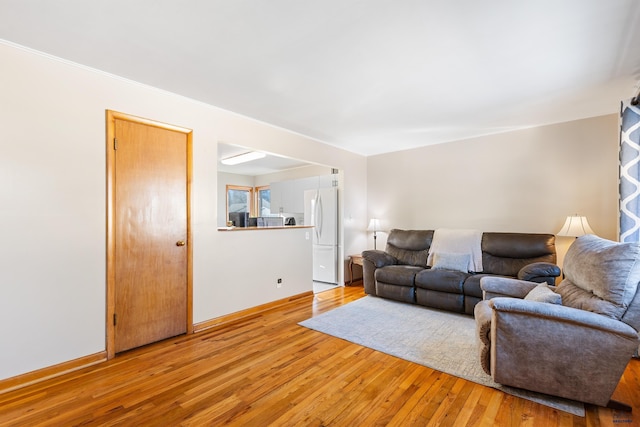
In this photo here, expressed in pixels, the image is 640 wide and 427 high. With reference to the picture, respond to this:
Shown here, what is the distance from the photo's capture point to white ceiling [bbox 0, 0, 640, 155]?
5.63ft

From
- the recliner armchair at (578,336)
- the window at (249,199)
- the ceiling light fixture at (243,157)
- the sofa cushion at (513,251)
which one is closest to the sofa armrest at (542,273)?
the sofa cushion at (513,251)

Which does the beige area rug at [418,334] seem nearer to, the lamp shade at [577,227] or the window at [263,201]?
the lamp shade at [577,227]

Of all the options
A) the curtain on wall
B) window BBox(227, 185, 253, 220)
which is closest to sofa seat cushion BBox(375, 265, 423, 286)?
the curtain on wall

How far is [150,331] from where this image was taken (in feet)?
9.10

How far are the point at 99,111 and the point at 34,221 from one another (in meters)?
1.00

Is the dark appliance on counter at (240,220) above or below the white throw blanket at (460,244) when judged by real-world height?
above

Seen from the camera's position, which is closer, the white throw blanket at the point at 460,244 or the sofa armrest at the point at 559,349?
the sofa armrest at the point at 559,349

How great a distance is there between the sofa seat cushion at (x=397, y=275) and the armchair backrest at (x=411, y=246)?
0.40m

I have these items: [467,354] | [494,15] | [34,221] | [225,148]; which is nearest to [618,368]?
[467,354]

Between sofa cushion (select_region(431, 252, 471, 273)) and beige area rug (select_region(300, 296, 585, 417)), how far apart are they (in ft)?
1.94

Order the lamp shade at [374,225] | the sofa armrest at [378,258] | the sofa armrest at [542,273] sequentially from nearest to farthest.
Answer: the sofa armrest at [542,273], the sofa armrest at [378,258], the lamp shade at [374,225]

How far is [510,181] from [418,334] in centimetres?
268

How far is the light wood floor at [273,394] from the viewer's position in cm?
174

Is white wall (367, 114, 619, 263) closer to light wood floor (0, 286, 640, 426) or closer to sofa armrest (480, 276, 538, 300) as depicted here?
sofa armrest (480, 276, 538, 300)
